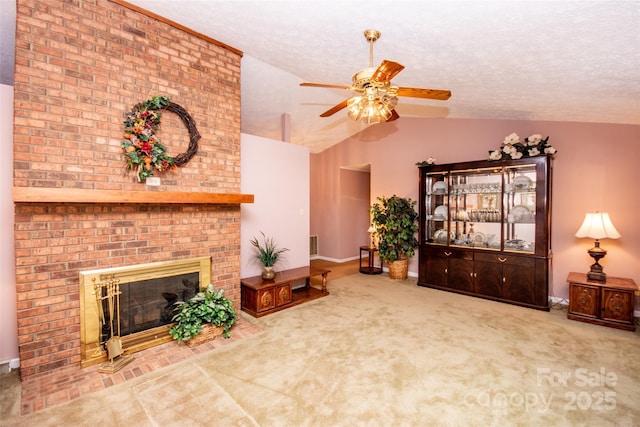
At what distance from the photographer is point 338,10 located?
7.77ft

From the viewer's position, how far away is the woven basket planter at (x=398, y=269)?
5.55 metres

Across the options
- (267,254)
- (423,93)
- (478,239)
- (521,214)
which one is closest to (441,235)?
(478,239)

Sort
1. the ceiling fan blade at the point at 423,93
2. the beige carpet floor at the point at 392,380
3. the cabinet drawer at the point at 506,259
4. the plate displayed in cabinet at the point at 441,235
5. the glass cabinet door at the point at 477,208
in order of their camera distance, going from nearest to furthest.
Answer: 1. the beige carpet floor at the point at 392,380
2. the ceiling fan blade at the point at 423,93
3. the cabinet drawer at the point at 506,259
4. the glass cabinet door at the point at 477,208
5. the plate displayed in cabinet at the point at 441,235

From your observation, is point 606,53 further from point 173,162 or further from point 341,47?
point 173,162

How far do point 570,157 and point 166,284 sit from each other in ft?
18.2

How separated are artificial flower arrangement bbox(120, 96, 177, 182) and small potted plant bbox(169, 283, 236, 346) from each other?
1.38 m

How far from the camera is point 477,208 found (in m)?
4.69

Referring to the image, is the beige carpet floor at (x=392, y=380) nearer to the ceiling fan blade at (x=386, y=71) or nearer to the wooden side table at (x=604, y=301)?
the wooden side table at (x=604, y=301)

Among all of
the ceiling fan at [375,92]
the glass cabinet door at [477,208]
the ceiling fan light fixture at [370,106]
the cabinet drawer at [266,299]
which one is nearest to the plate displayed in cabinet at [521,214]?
the glass cabinet door at [477,208]

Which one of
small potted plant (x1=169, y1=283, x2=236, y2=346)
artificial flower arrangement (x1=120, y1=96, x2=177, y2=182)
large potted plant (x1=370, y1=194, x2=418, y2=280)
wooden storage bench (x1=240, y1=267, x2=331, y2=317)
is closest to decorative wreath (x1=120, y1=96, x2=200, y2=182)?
artificial flower arrangement (x1=120, y1=96, x2=177, y2=182)

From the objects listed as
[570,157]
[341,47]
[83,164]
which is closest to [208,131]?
[83,164]

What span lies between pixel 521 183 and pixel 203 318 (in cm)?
460

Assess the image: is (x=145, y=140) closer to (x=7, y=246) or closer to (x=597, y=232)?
(x=7, y=246)

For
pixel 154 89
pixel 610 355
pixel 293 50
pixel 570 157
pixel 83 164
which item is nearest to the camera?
pixel 83 164
